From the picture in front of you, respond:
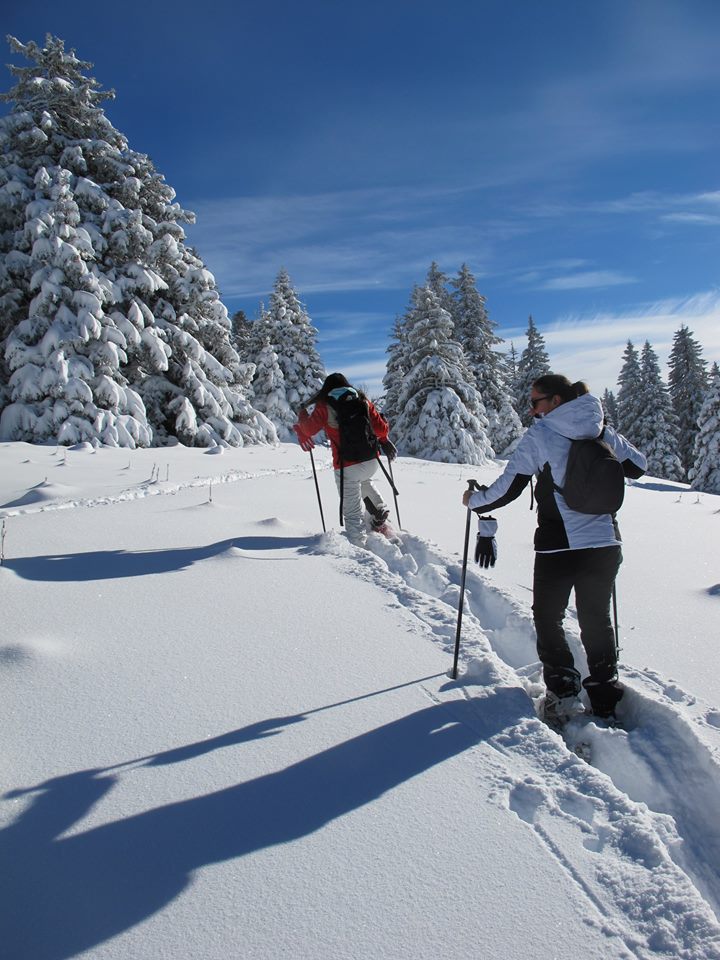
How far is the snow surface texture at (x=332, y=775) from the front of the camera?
5.69 feet

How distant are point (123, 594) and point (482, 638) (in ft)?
9.09

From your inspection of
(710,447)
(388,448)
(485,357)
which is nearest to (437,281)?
(485,357)

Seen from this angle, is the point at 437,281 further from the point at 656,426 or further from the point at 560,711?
the point at 560,711

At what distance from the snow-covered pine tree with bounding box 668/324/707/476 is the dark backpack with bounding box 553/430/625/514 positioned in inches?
1779

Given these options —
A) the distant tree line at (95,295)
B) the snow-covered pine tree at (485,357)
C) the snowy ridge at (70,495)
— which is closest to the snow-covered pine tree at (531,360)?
the snow-covered pine tree at (485,357)

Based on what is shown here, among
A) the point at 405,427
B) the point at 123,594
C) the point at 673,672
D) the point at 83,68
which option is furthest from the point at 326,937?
the point at 405,427

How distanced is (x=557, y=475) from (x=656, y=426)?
136 ft

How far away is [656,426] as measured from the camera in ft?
129

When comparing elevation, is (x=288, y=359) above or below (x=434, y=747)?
above

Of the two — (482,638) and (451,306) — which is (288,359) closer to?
(451,306)

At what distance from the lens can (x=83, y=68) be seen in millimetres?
17531

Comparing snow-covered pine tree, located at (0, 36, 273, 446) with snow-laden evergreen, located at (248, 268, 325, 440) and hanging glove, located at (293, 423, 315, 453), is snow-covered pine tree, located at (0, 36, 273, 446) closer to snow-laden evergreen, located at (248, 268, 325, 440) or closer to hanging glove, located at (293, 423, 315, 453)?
hanging glove, located at (293, 423, 315, 453)

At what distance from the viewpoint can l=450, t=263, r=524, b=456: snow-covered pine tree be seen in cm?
3397

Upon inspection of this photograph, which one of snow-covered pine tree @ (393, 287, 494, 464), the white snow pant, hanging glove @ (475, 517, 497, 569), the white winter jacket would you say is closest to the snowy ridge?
the white snow pant
